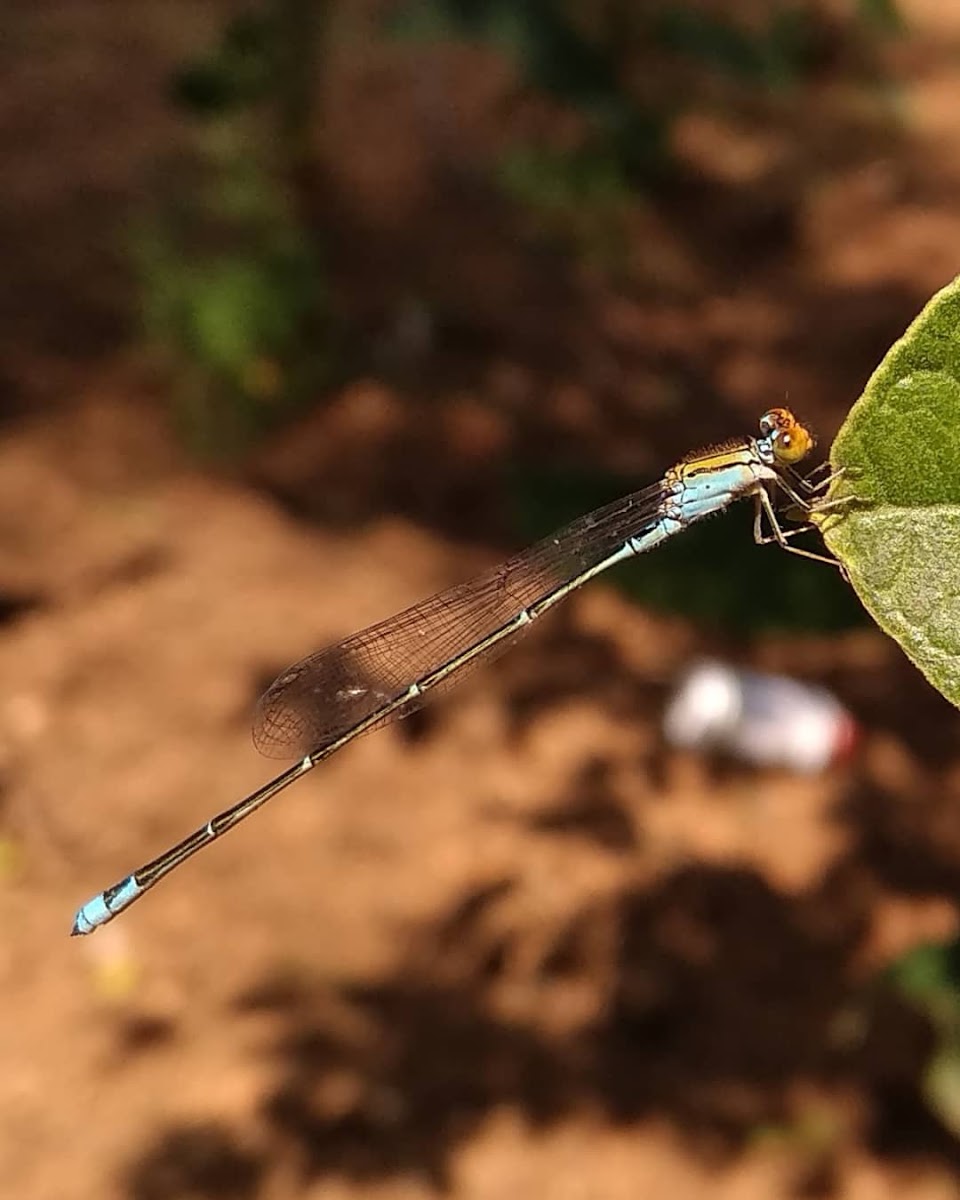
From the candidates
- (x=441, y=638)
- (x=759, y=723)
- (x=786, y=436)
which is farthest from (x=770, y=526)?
(x=759, y=723)

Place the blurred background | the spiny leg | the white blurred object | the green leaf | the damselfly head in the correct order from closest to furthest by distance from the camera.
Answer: the green leaf, the spiny leg, the damselfly head, the blurred background, the white blurred object

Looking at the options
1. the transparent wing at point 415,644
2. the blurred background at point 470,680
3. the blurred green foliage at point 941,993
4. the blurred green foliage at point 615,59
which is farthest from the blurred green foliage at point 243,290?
the blurred green foliage at point 941,993

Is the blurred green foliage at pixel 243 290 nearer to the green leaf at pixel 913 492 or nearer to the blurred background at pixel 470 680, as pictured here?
the blurred background at pixel 470 680

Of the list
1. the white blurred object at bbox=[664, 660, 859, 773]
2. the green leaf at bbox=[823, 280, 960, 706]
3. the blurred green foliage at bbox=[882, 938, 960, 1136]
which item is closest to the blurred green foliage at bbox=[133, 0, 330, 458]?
the white blurred object at bbox=[664, 660, 859, 773]

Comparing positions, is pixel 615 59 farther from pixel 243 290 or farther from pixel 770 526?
pixel 770 526

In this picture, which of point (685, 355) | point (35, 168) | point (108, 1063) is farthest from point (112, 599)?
point (35, 168)

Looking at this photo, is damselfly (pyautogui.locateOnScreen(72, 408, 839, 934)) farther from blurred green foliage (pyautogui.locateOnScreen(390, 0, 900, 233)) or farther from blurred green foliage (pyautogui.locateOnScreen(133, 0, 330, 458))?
blurred green foliage (pyautogui.locateOnScreen(133, 0, 330, 458))

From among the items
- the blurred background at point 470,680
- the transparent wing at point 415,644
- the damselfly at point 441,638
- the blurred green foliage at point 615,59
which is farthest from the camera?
the blurred green foliage at point 615,59
